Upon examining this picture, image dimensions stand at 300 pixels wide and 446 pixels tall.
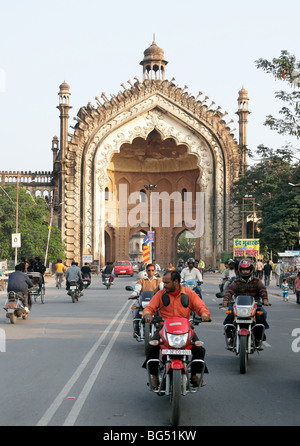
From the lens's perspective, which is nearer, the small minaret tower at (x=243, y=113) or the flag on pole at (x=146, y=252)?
the flag on pole at (x=146, y=252)

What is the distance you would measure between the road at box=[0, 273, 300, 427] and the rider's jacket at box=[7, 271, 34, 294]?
1528mm

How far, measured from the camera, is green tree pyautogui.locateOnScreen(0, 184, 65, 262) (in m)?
47.4

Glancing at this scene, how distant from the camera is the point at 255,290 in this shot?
10.1 metres

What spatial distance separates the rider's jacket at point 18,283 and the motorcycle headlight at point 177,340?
9961 mm

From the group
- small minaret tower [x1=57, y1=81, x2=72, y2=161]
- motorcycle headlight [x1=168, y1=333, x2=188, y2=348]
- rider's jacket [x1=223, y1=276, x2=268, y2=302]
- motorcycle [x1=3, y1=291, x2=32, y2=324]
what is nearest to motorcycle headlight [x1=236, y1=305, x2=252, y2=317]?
rider's jacket [x1=223, y1=276, x2=268, y2=302]

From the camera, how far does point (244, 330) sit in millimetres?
8977

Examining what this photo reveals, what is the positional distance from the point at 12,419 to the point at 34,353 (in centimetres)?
454

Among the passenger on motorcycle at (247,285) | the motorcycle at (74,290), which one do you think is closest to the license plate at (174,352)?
the passenger on motorcycle at (247,285)

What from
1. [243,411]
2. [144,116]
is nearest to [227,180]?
[144,116]

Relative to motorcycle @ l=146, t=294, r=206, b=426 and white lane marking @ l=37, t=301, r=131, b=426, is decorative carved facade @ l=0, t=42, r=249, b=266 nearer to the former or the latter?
white lane marking @ l=37, t=301, r=131, b=426

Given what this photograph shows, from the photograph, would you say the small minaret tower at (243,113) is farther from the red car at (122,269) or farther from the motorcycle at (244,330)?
the motorcycle at (244,330)

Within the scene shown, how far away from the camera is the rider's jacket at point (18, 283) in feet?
51.7

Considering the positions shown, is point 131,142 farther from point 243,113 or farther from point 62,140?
point 243,113

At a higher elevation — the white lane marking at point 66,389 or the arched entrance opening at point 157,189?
the arched entrance opening at point 157,189
